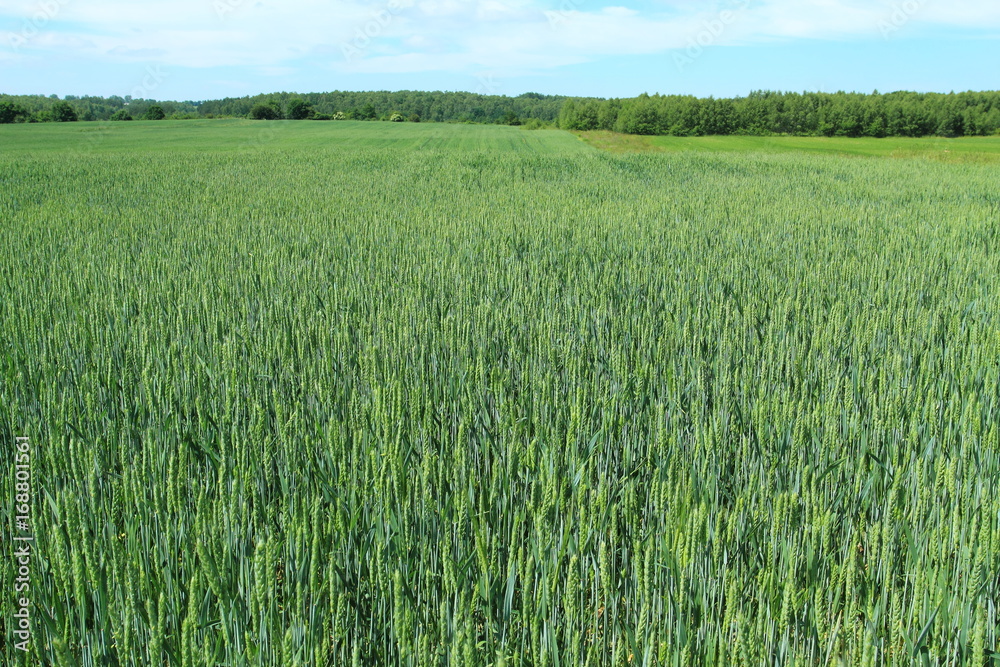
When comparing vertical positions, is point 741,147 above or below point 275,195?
above

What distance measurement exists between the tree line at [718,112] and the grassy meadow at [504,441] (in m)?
52.5

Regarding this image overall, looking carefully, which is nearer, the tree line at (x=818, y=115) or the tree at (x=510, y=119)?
the tree line at (x=818, y=115)

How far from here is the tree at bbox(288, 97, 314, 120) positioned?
69125 millimetres

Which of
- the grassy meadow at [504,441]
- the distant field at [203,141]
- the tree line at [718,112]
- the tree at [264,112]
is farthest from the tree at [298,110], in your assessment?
the grassy meadow at [504,441]

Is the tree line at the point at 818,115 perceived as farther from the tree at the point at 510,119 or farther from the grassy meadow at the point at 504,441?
the grassy meadow at the point at 504,441

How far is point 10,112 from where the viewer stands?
171 feet

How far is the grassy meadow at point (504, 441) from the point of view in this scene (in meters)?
1.64

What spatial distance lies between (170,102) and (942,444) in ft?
294

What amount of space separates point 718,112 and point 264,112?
40942 millimetres

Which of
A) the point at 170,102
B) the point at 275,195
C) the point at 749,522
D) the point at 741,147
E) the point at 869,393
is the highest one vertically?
the point at 170,102

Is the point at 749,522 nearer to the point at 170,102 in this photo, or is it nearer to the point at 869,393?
the point at 869,393

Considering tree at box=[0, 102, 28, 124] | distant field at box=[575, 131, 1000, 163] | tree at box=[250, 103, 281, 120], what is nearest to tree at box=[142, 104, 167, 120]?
tree at box=[250, 103, 281, 120]

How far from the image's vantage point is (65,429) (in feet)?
8.65

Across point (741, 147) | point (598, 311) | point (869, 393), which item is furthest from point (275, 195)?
point (741, 147)
